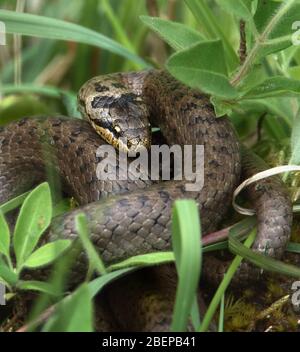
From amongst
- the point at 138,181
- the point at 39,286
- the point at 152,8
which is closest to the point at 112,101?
the point at 138,181

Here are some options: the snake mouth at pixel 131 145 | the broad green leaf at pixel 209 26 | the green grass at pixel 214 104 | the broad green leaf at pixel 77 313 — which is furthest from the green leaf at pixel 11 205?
the broad green leaf at pixel 209 26

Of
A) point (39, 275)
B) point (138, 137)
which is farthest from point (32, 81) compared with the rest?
point (39, 275)

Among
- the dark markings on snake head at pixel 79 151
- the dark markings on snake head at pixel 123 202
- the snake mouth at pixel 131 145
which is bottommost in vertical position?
the dark markings on snake head at pixel 123 202

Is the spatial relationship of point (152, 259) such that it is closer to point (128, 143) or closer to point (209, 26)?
point (128, 143)

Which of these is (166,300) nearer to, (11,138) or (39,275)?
(39,275)

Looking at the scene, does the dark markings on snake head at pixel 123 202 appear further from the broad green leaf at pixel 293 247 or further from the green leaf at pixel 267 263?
the broad green leaf at pixel 293 247

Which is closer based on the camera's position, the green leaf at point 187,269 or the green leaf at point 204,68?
the green leaf at point 187,269

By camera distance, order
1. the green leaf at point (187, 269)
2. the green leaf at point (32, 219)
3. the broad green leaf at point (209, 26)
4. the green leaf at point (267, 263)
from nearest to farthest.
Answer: the green leaf at point (187, 269), the green leaf at point (32, 219), the green leaf at point (267, 263), the broad green leaf at point (209, 26)
